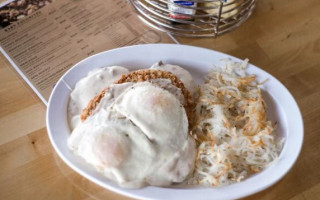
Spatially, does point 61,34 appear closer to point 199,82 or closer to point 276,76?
point 199,82

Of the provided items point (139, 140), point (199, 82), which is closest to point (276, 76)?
point (199, 82)

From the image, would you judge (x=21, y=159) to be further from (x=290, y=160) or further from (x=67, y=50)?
(x=290, y=160)

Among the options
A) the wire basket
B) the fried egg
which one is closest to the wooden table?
the wire basket

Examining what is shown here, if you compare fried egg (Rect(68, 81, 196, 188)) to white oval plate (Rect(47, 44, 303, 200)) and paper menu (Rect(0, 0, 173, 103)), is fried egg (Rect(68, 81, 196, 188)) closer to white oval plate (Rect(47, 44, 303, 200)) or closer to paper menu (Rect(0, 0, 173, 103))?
white oval plate (Rect(47, 44, 303, 200))

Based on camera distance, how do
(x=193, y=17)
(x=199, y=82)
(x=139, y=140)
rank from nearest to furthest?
(x=139, y=140)
(x=199, y=82)
(x=193, y=17)

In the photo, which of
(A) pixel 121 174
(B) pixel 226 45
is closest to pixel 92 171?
(A) pixel 121 174

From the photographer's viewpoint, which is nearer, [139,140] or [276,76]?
[139,140]
